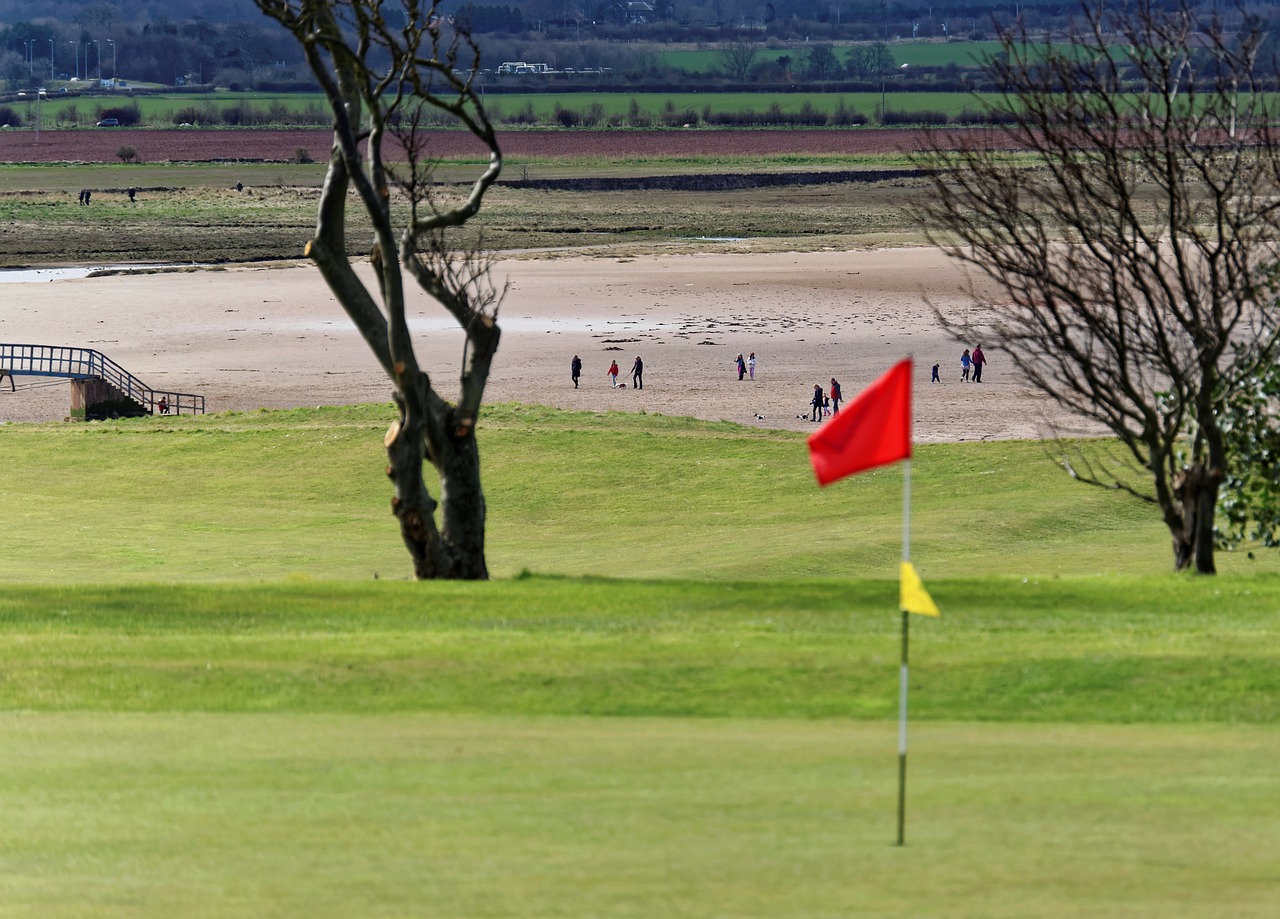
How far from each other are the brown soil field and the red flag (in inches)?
5743

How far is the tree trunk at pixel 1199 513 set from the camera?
20.5m

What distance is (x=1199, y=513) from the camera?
2061 centimetres

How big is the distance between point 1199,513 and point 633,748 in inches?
463

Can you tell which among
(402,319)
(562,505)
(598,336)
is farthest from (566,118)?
(402,319)

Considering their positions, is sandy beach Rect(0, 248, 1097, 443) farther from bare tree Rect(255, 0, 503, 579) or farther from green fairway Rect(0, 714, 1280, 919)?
green fairway Rect(0, 714, 1280, 919)

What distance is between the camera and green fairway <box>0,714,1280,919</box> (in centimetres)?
818

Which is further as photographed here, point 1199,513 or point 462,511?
point 462,511

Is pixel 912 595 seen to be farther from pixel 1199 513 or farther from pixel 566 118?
pixel 566 118

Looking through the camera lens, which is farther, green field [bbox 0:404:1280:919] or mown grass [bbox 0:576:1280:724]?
mown grass [bbox 0:576:1280:724]

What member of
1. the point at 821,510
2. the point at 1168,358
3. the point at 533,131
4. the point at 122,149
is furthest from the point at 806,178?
the point at 1168,358

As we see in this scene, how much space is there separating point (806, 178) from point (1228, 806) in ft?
426

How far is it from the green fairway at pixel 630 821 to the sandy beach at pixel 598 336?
33426mm

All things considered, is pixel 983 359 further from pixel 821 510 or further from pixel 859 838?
pixel 859 838

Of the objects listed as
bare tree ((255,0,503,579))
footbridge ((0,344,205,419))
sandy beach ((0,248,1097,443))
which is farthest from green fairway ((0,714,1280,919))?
footbridge ((0,344,205,419))
